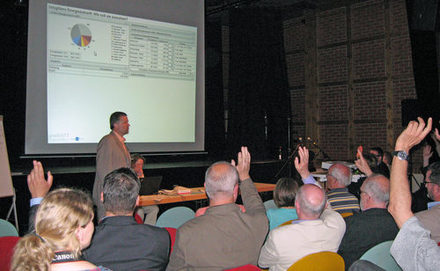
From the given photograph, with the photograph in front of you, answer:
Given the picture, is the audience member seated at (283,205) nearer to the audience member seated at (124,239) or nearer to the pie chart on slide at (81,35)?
the audience member seated at (124,239)

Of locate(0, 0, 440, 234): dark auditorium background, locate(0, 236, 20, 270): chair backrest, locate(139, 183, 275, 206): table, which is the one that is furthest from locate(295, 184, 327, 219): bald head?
locate(0, 0, 440, 234): dark auditorium background

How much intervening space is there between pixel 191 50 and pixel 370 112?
4.50 m

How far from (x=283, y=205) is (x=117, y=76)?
3.31 m

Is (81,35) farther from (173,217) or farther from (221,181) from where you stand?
(221,181)

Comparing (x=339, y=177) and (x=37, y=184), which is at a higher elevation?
(x=37, y=184)

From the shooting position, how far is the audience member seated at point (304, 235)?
2041 millimetres

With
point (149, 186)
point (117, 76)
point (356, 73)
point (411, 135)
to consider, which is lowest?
point (149, 186)

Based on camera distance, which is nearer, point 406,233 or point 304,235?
point 406,233

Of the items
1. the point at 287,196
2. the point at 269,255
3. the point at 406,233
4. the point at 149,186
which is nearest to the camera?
the point at 406,233

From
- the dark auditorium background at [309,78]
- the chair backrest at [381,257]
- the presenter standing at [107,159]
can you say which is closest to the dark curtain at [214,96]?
the dark auditorium background at [309,78]

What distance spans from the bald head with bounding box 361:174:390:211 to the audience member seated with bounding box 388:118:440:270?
49.3 inches

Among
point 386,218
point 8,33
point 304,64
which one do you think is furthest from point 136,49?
point 304,64

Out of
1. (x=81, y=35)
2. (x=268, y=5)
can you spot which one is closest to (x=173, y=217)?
(x=81, y=35)

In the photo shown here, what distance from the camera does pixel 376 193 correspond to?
254 cm
